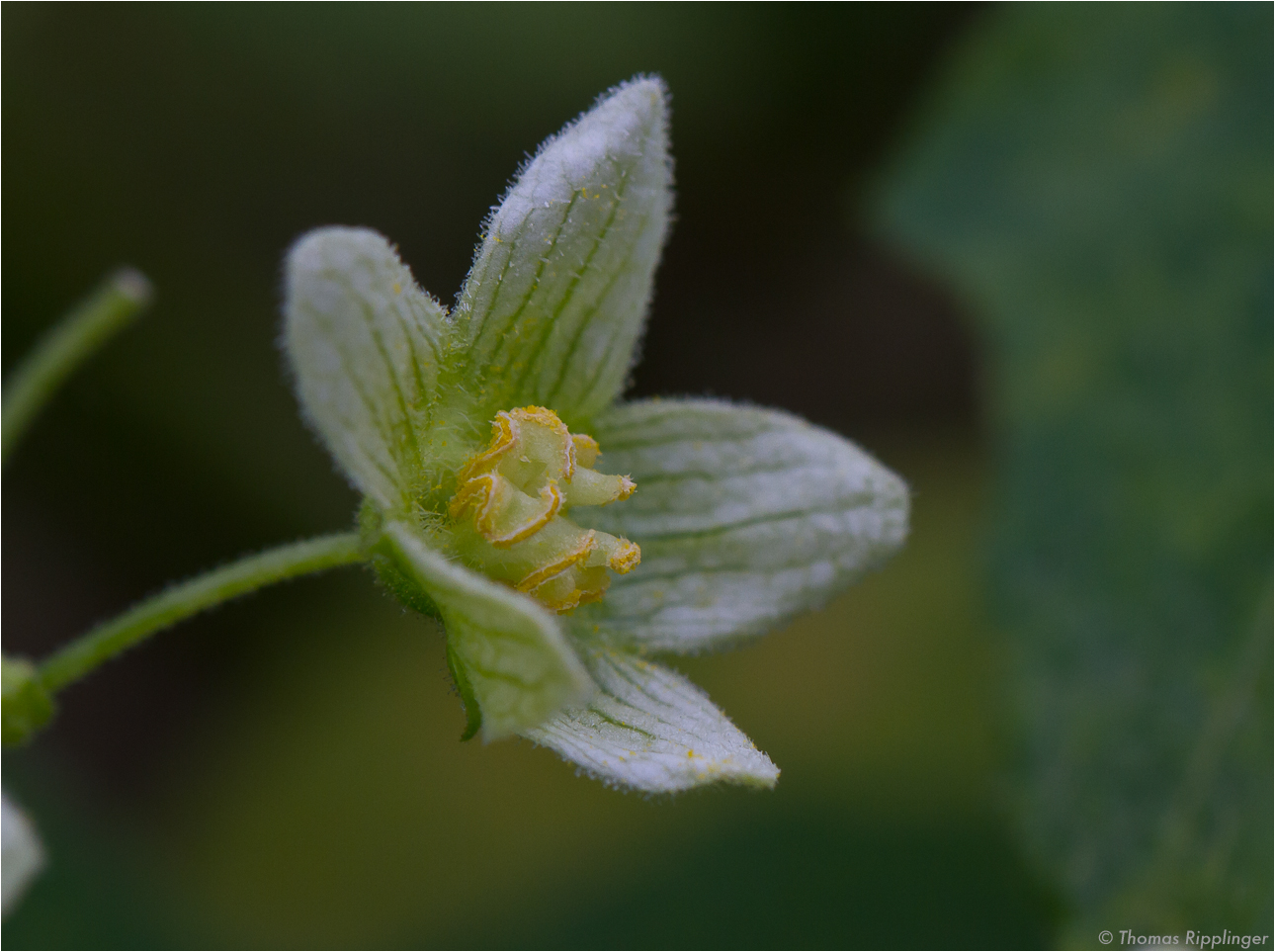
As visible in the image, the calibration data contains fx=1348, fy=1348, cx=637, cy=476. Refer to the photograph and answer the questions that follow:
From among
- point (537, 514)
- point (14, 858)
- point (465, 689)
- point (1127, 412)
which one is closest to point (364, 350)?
point (537, 514)

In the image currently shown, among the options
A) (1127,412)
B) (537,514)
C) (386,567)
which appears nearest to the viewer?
(386,567)

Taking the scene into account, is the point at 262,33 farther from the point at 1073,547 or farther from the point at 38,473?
the point at 1073,547

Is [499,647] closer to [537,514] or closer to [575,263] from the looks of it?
[537,514]

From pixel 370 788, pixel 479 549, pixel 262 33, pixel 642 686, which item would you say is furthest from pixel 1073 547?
pixel 262 33

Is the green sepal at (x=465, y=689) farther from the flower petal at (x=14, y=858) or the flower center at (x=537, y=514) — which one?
the flower petal at (x=14, y=858)

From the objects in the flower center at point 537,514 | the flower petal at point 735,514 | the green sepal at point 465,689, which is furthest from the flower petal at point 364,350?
the flower petal at point 735,514
